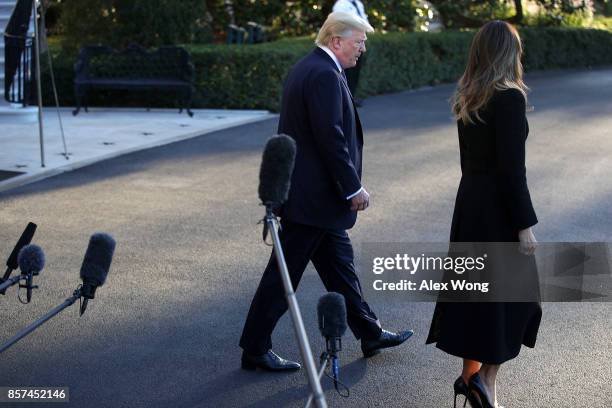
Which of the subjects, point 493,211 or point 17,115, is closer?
point 493,211

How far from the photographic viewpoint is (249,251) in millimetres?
8062

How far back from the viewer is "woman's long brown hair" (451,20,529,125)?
4.54 meters

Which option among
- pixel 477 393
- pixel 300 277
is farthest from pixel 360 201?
pixel 477 393

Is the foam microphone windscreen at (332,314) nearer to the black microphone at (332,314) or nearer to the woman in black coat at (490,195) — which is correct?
the black microphone at (332,314)

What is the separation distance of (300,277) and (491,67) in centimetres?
153

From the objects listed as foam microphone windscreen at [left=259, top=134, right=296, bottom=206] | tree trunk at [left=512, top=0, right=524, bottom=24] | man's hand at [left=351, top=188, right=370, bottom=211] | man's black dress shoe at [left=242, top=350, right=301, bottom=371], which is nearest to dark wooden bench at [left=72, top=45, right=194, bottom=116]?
man's black dress shoe at [left=242, top=350, right=301, bottom=371]

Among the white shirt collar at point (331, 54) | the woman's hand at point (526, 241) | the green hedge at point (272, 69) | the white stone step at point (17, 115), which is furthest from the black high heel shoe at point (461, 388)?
the white stone step at point (17, 115)

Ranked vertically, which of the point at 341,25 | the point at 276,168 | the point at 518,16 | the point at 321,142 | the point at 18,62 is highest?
the point at 341,25

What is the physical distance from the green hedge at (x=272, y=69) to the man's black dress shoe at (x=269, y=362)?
9988 mm

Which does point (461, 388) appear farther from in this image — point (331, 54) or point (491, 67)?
point (331, 54)

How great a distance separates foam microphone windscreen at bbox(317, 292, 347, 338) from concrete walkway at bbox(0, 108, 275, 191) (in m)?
7.92

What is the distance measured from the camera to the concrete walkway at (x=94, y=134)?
11695mm

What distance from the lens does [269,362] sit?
542cm

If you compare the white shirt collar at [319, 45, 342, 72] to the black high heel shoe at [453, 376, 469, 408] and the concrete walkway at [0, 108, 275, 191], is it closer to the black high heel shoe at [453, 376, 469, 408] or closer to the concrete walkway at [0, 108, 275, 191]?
the black high heel shoe at [453, 376, 469, 408]
